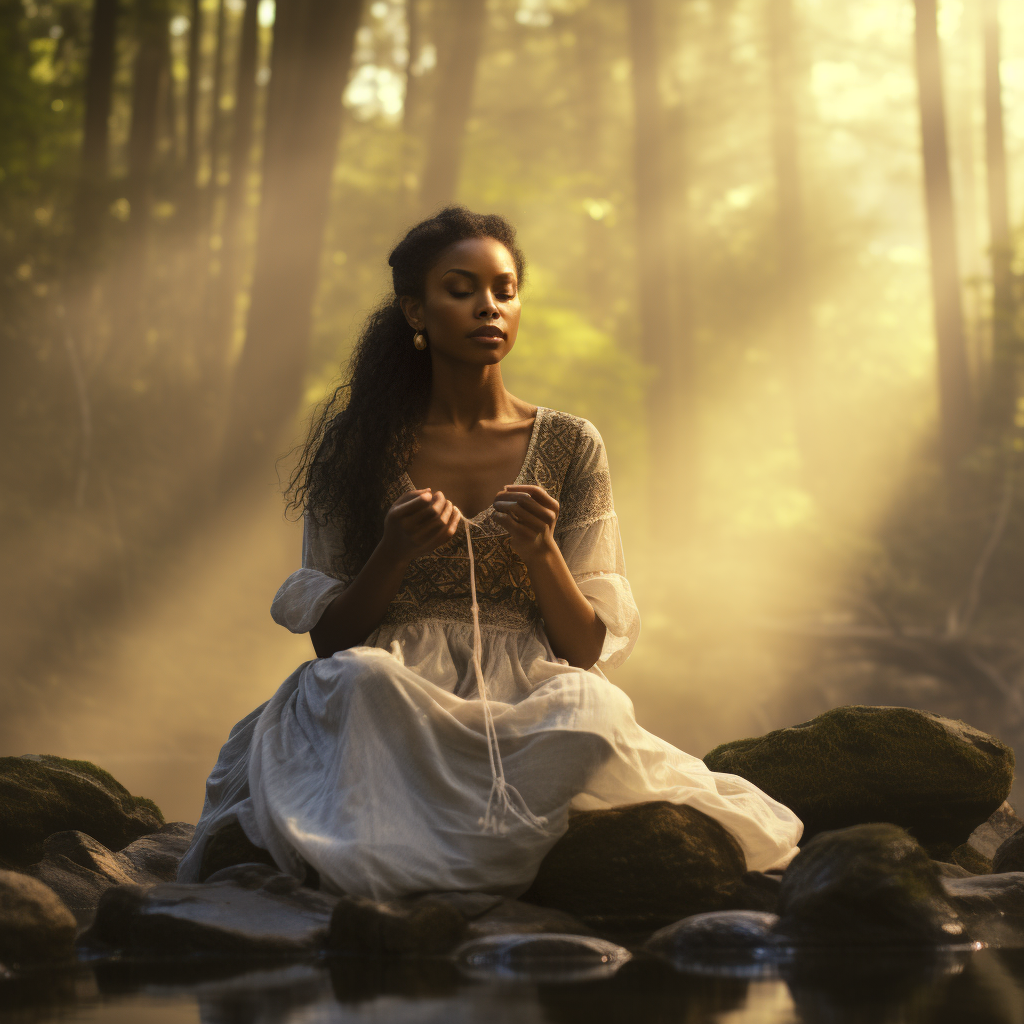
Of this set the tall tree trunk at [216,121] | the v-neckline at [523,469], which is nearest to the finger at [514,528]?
the v-neckline at [523,469]

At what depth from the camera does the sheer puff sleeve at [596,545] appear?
13.1 feet

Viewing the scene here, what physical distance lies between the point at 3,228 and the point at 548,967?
50.7 feet

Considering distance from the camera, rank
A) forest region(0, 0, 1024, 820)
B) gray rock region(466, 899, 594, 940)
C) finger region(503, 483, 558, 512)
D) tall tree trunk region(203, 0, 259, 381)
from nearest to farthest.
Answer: gray rock region(466, 899, 594, 940) → finger region(503, 483, 558, 512) → forest region(0, 0, 1024, 820) → tall tree trunk region(203, 0, 259, 381)

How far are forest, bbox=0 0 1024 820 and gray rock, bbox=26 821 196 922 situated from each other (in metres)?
2.72

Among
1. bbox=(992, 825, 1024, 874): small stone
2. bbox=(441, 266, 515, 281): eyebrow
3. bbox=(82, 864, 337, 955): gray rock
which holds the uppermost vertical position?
bbox=(441, 266, 515, 281): eyebrow

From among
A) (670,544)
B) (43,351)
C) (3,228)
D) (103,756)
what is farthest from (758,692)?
(3,228)

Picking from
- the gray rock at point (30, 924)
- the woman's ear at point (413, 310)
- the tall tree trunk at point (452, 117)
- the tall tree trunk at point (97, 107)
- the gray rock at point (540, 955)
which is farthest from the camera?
the tall tree trunk at point (452, 117)

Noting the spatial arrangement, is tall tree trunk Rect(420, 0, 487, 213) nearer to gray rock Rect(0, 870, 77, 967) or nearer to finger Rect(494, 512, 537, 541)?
finger Rect(494, 512, 537, 541)

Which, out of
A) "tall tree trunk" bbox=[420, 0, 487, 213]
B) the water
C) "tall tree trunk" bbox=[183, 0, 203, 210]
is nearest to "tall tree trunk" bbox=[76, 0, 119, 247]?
"tall tree trunk" bbox=[183, 0, 203, 210]

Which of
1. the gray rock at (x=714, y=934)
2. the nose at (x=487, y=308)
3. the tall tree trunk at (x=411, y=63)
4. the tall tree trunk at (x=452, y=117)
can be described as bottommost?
the gray rock at (x=714, y=934)

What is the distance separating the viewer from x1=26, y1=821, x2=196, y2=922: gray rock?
4395 mm

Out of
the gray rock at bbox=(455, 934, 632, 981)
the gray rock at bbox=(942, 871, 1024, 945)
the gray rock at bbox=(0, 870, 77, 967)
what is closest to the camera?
the gray rock at bbox=(455, 934, 632, 981)

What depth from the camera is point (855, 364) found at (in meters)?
25.3

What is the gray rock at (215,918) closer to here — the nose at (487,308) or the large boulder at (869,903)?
the large boulder at (869,903)
